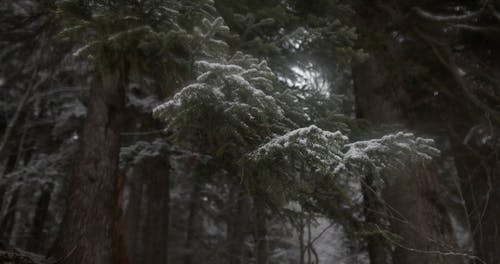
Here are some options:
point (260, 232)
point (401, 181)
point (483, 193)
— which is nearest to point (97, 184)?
point (401, 181)

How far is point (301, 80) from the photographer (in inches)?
258

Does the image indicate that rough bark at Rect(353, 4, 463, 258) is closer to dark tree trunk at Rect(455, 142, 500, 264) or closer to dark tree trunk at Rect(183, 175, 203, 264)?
dark tree trunk at Rect(455, 142, 500, 264)

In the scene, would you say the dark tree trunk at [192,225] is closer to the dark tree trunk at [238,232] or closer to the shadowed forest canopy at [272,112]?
the dark tree trunk at [238,232]

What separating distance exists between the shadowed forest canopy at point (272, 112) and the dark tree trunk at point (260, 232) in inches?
4.1

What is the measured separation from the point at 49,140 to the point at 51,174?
9.37 feet

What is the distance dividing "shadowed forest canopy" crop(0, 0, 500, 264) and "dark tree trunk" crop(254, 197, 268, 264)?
10 centimetres

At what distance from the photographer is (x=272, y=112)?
3746 millimetres

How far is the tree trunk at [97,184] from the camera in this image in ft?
14.9

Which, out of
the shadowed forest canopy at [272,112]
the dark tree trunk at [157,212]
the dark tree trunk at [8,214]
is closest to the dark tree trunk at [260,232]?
the shadowed forest canopy at [272,112]

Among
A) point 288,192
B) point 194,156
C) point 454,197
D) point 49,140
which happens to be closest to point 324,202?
point 288,192

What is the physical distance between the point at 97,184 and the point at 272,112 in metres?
2.51

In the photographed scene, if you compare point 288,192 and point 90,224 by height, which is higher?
point 288,192

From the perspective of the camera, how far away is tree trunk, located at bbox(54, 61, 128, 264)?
4555mm

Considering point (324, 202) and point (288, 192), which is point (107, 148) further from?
point (324, 202)
